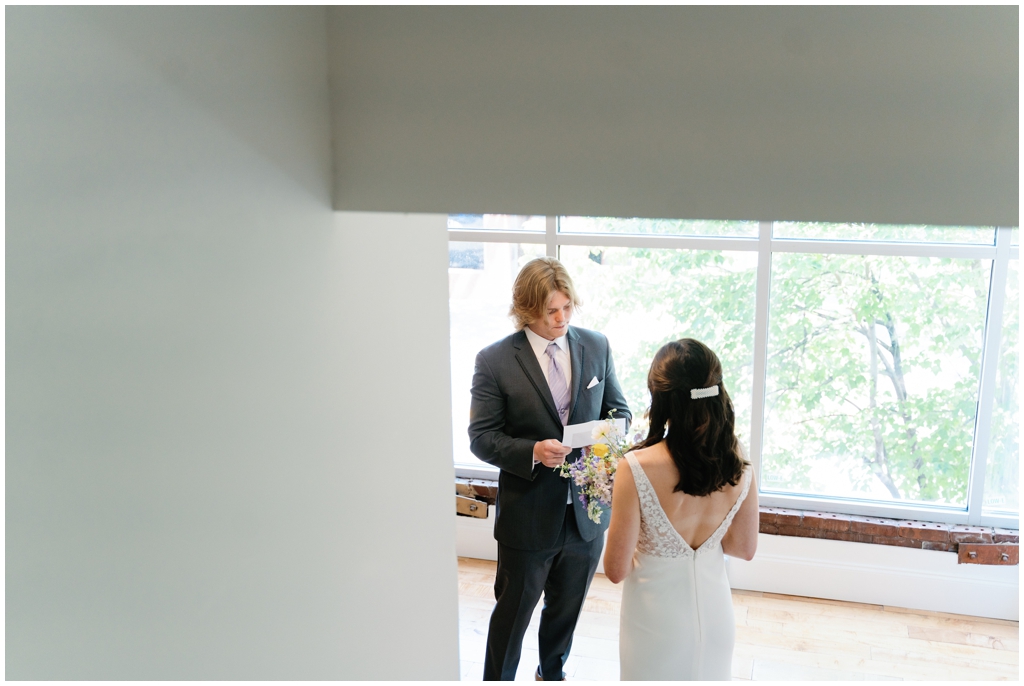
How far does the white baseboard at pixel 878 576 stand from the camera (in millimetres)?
4070

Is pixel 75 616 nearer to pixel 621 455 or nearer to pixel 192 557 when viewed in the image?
pixel 192 557

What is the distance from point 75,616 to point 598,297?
4.05 metres

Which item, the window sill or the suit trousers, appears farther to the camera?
the window sill

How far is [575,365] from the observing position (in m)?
3.19

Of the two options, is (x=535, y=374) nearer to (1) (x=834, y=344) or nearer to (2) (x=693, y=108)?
(1) (x=834, y=344)

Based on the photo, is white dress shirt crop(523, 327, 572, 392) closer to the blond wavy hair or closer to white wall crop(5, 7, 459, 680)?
the blond wavy hair

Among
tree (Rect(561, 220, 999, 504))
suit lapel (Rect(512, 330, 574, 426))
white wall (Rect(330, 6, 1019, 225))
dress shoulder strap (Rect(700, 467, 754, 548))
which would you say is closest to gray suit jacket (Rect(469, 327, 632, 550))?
suit lapel (Rect(512, 330, 574, 426))

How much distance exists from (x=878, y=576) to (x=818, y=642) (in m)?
0.64

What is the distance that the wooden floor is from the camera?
361 cm

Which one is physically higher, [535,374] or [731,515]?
[535,374]

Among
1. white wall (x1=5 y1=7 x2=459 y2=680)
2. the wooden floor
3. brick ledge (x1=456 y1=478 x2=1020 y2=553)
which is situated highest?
white wall (x1=5 y1=7 x2=459 y2=680)

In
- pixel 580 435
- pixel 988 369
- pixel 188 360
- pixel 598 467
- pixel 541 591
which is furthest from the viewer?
pixel 988 369

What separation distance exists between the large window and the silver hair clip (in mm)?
1867

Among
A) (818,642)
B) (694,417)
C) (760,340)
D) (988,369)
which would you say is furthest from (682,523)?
(988,369)
